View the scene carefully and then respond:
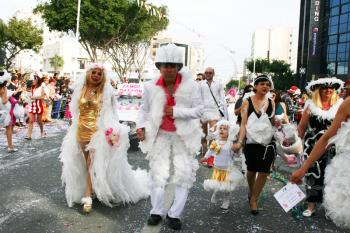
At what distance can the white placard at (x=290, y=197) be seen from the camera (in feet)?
12.0

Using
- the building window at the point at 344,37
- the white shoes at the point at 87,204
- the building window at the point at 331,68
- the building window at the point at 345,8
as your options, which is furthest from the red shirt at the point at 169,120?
the building window at the point at 331,68

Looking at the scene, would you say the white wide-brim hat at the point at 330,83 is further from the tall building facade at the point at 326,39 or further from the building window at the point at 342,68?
the building window at the point at 342,68

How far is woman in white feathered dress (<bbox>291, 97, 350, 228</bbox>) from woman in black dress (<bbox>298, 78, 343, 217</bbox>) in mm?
1732

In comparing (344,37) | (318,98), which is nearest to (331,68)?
(344,37)

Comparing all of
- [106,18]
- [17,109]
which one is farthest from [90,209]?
[106,18]

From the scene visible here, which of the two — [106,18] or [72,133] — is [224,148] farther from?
[106,18]

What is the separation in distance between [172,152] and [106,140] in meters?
0.97

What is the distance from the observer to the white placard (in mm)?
3661

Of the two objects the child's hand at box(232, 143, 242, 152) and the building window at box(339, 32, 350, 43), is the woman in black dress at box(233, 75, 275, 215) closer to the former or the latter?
the child's hand at box(232, 143, 242, 152)

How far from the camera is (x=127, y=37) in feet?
131

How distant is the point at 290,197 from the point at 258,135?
1.77 m

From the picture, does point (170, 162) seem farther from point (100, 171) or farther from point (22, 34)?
point (22, 34)

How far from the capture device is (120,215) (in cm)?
520

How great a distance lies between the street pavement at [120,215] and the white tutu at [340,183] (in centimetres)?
126
